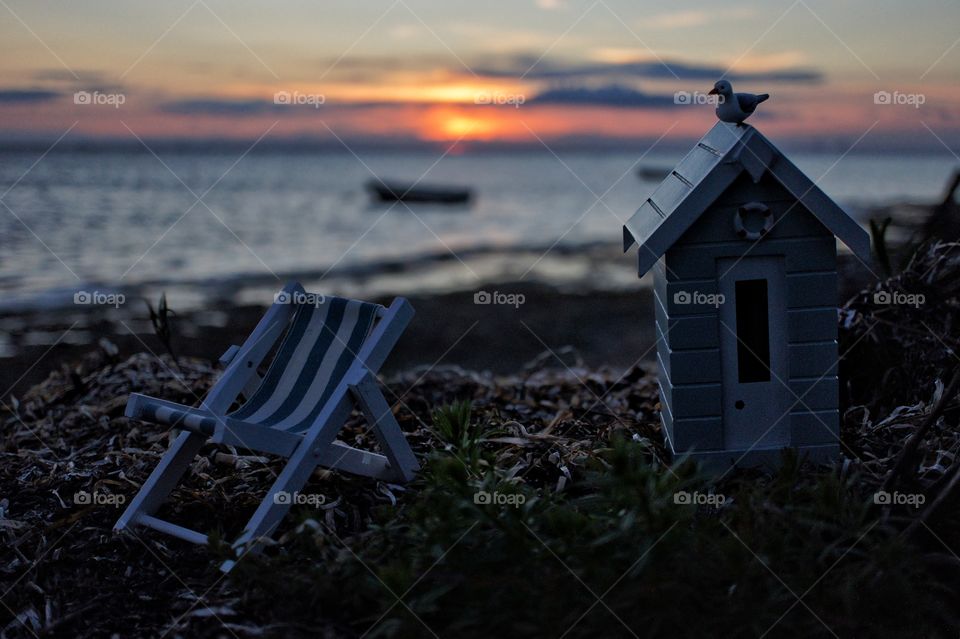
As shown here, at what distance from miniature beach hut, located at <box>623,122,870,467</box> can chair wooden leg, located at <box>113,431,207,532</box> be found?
251 cm

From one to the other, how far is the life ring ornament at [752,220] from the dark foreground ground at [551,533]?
116cm

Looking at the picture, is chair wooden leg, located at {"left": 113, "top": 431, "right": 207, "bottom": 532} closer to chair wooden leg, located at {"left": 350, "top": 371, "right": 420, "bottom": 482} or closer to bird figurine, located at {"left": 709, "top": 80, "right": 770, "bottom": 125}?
chair wooden leg, located at {"left": 350, "top": 371, "right": 420, "bottom": 482}

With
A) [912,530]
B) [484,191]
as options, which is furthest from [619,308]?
[484,191]

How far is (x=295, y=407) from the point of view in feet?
16.2

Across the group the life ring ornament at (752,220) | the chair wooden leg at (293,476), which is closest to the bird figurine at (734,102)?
the life ring ornament at (752,220)

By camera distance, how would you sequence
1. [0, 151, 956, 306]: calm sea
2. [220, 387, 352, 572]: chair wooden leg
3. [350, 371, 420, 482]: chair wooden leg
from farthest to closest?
[0, 151, 956, 306]: calm sea
[350, 371, 420, 482]: chair wooden leg
[220, 387, 352, 572]: chair wooden leg

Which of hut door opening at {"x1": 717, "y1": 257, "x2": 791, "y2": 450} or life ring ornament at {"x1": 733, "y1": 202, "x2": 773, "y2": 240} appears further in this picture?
hut door opening at {"x1": 717, "y1": 257, "x2": 791, "y2": 450}

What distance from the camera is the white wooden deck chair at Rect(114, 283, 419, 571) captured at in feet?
14.5

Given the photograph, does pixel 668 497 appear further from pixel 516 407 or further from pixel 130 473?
pixel 130 473

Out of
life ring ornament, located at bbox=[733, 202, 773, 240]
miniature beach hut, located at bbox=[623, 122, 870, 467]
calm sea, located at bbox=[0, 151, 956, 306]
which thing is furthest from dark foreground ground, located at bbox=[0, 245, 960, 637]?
calm sea, located at bbox=[0, 151, 956, 306]

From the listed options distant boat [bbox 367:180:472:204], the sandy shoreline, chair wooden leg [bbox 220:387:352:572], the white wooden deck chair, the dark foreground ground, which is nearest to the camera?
the dark foreground ground

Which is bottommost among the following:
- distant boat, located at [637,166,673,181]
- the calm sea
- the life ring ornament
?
the life ring ornament

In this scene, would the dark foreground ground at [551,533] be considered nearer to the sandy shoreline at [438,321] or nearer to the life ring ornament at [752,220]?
the life ring ornament at [752,220]

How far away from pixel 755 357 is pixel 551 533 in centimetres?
167
